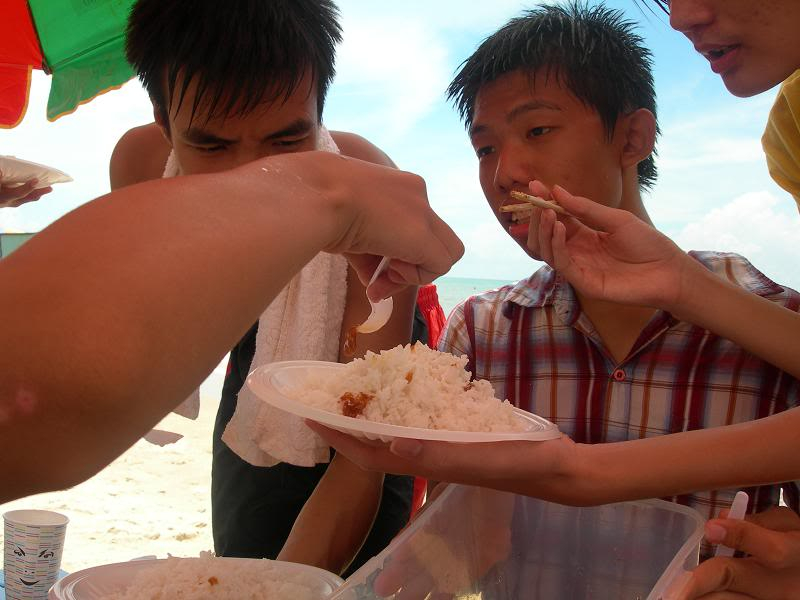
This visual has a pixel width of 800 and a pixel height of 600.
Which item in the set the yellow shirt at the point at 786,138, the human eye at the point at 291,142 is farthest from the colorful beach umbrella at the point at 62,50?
the yellow shirt at the point at 786,138

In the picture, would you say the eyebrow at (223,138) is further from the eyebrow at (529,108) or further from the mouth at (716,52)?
the mouth at (716,52)

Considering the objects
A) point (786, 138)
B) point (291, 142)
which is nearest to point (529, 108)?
point (291, 142)

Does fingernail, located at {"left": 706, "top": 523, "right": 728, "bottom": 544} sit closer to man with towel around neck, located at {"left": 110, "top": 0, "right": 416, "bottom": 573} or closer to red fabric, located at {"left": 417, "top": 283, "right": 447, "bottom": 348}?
man with towel around neck, located at {"left": 110, "top": 0, "right": 416, "bottom": 573}

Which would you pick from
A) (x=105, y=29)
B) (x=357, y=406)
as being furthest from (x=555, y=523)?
(x=105, y=29)

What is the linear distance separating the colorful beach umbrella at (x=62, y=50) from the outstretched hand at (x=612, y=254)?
1.82m

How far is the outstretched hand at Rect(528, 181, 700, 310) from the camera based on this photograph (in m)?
1.22

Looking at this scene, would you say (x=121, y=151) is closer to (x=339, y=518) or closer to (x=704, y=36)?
(x=339, y=518)

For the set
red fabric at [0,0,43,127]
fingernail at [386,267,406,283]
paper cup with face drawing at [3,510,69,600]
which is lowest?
paper cup with face drawing at [3,510,69,600]

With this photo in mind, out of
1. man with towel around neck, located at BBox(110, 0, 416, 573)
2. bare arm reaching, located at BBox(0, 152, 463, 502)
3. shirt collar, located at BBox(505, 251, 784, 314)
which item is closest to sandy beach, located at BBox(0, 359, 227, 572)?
man with towel around neck, located at BBox(110, 0, 416, 573)

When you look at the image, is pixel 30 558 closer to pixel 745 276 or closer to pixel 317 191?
pixel 317 191

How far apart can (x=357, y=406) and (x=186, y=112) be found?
923mm

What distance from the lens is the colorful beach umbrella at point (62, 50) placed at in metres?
2.40

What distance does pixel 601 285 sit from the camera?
127 cm

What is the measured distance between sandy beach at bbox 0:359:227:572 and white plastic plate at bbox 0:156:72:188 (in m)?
1.80
